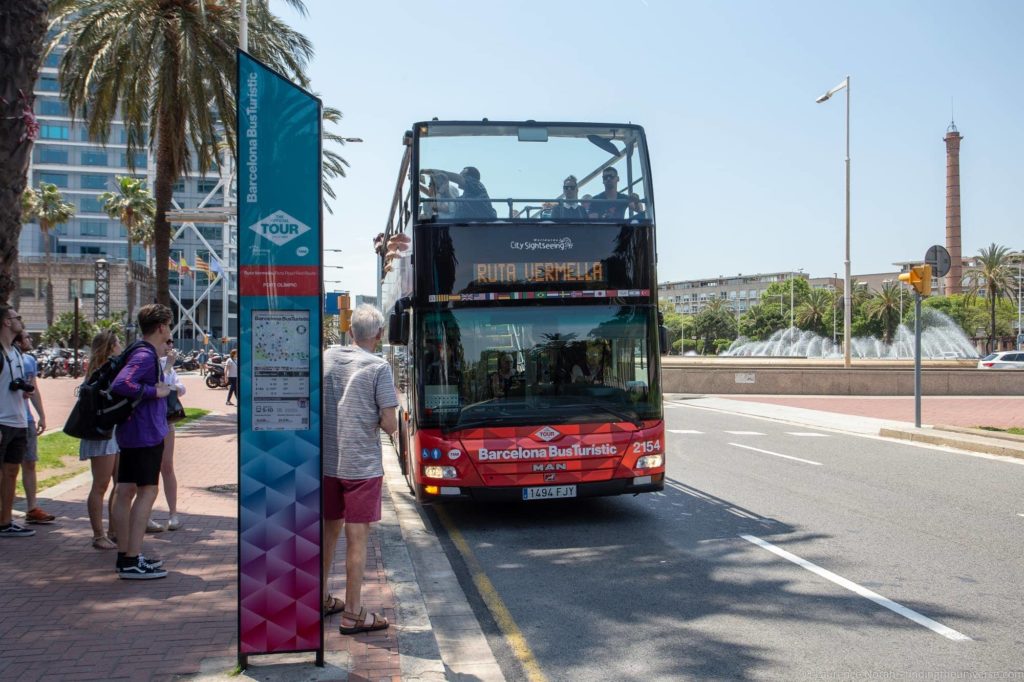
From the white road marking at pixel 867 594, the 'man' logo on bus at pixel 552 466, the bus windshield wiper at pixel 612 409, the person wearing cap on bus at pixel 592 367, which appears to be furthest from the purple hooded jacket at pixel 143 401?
the white road marking at pixel 867 594

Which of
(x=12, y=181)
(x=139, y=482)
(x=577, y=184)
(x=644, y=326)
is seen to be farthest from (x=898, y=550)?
(x=12, y=181)

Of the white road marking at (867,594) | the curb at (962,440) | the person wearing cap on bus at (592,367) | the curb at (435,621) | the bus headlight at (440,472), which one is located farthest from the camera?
the curb at (962,440)

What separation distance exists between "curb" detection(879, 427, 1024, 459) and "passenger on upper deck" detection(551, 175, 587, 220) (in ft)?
30.4

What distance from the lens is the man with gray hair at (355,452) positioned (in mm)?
5027

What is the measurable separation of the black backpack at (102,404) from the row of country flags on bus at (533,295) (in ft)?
10.3

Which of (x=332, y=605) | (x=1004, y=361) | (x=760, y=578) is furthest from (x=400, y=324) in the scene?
(x=1004, y=361)

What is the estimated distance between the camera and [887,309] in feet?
336

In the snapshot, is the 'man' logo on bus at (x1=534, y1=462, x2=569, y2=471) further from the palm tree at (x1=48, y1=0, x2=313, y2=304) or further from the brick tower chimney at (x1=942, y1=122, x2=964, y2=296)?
the brick tower chimney at (x1=942, y1=122, x2=964, y2=296)

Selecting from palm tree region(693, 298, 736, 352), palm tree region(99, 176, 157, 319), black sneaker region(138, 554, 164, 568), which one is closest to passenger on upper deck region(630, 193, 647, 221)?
black sneaker region(138, 554, 164, 568)

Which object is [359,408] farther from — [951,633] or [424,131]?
[424,131]

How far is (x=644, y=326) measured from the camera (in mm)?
9039

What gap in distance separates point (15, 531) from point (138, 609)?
9.27 feet

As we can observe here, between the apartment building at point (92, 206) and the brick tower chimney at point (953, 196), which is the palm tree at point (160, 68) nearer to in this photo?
the apartment building at point (92, 206)

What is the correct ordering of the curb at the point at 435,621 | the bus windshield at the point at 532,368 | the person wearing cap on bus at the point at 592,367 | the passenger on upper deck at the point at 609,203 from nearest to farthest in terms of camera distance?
1. the curb at the point at 435,621
2. the bus windshield at the point at 532,368
3. the person wearing cap on bus at the point at 592,367
4. the passenger on upper deck at the point at 609,203
